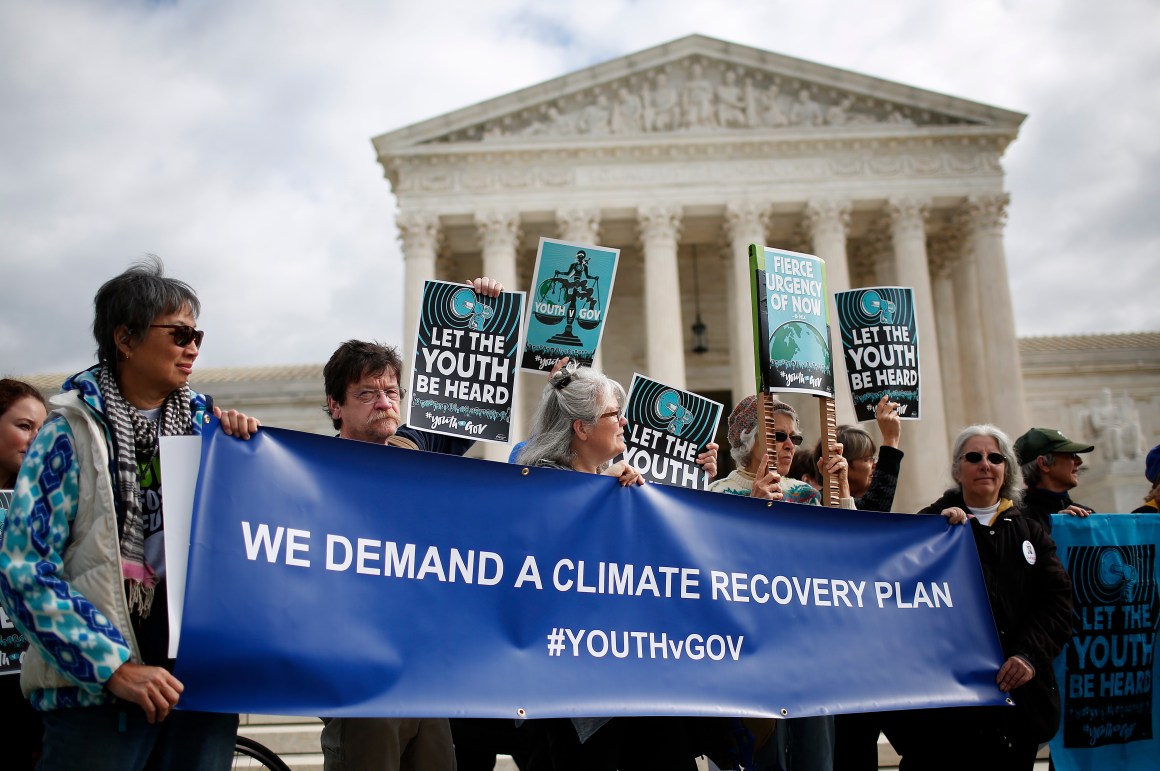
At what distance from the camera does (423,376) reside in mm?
5922

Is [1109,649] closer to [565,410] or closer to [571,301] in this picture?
[565,410]

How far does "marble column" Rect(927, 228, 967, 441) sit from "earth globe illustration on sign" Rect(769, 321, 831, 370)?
25832 mm

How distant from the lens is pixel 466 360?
603 centimetres

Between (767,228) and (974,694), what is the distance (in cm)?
2633

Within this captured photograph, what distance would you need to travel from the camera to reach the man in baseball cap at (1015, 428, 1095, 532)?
648 cm

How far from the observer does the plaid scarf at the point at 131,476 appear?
3322 millimetres

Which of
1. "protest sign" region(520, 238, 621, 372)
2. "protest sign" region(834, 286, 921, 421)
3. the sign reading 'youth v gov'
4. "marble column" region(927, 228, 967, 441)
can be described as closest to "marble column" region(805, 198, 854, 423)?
"marble column" region(927, 228, 967, 441)

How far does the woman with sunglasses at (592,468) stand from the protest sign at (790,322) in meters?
1.38

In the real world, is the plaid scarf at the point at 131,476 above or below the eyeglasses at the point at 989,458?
below

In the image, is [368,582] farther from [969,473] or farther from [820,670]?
[969,473]

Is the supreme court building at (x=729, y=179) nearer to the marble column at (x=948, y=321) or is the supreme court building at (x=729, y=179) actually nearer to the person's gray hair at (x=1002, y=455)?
the marble column at (x=948, y=321)

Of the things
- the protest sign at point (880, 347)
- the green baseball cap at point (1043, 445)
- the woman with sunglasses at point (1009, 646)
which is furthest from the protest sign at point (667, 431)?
the green baseball cap at point (1043, 445)

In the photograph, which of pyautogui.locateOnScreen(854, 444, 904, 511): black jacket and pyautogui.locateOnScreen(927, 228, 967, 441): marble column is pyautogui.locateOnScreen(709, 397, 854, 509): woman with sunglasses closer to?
pyautogui.locateOnScreen(854, 444, 904, 511): black jacket

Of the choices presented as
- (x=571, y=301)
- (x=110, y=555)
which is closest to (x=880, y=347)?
(x=571, y=301)
